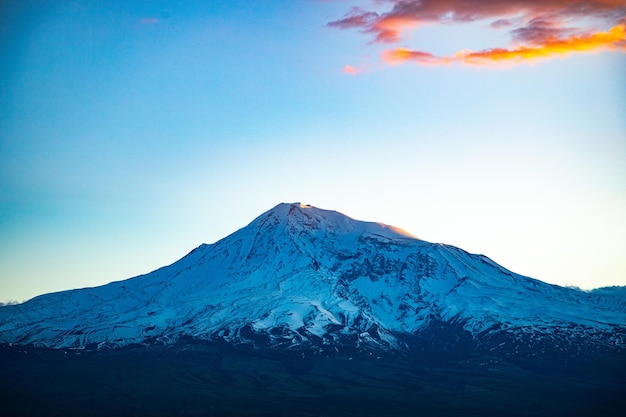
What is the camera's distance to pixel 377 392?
18550 cm

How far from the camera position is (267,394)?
183m

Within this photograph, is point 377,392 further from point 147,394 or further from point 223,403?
point 147,394

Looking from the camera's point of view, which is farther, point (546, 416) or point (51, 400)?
point (51, 400)

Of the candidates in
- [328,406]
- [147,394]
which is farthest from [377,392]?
[147,394]

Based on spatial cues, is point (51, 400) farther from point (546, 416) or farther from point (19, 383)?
point (546, 416)

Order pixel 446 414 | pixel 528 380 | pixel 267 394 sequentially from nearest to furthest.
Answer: pixel 446 414, pixel 267 394, pixel 528 380

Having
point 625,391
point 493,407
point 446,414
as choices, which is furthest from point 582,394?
point 446,414

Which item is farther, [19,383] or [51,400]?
[19,383]

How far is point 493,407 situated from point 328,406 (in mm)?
32550

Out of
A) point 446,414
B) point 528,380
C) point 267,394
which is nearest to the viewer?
point 446,414

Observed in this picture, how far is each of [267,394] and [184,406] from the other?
61.5ft

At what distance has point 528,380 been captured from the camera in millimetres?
199125

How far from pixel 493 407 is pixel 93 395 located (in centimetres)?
8220

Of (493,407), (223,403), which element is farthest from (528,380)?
(223,403)
